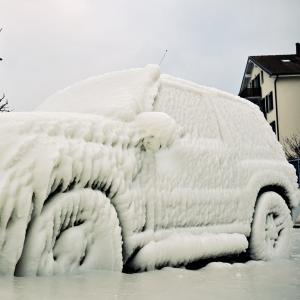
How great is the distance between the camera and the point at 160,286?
271 centimetres

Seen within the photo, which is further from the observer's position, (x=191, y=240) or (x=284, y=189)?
(x=284, y=189)

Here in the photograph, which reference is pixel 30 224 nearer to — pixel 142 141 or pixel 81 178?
pixel 81 178

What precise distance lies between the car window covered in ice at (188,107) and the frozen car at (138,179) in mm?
14

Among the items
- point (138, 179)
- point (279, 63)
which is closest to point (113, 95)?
point (138, 179)

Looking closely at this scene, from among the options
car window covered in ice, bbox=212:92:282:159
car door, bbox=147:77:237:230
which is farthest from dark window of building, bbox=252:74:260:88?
car door, bbox=147:77:237:230

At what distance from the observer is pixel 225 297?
97.2 inches

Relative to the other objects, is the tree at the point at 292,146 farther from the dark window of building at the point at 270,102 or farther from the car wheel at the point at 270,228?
the car wheel at the point at 270,228

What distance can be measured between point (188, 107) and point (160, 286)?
2.10 meters

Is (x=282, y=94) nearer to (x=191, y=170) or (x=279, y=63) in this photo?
(x=279, y=63)

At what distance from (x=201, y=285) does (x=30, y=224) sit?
3.40ft

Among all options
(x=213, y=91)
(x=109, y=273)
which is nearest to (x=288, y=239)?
(x=213, y=91)

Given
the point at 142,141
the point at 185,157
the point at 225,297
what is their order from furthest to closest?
the point at 185,157, the point at 142,141, the point at 225,297

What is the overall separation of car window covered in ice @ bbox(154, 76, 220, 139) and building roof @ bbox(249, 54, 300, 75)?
28240mm

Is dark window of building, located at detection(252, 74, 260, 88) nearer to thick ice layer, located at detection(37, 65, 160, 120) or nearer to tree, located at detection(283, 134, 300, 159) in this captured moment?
tree, located at detection(283, 134, 300, 159)
